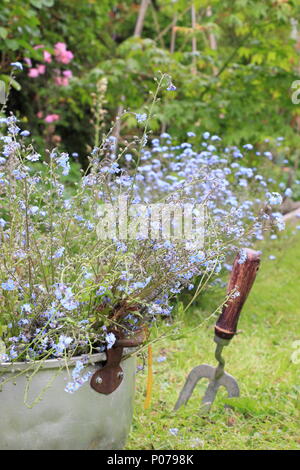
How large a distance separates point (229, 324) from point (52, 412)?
2.66 feet

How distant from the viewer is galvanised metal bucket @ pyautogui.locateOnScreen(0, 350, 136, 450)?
1.58 metres

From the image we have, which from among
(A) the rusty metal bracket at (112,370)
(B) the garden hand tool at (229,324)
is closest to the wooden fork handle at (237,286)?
(B) the garden hand tool at (229,324)

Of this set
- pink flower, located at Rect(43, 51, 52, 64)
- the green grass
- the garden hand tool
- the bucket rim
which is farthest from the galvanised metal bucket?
pink flower, located at Rect(43, 51, 52, 64)

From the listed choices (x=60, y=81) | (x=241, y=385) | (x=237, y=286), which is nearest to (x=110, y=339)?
(x=237, y=286)

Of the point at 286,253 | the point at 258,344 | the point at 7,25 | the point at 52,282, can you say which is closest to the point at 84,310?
the point at 52,282

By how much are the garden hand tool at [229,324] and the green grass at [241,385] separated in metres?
0.05

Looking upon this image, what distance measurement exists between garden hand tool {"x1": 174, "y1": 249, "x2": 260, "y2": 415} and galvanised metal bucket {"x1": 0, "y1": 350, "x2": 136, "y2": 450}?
56 centimetres

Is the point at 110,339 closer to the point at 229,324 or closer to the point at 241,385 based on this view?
the point at 229,324

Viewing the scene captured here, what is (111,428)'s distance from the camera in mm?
1754

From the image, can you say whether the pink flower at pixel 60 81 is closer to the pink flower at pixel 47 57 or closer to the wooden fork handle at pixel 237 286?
the pink flower at pixel 47 57

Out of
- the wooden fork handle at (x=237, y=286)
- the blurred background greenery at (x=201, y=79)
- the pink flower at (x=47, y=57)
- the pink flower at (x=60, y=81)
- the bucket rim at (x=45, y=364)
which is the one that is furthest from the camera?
the pink flower at (x=60, y=81)

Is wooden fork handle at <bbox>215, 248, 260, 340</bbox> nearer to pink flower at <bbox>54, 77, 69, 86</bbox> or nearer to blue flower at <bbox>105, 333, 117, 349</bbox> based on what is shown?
blue flower at <bbox>105, 333, 117, 349</bbox>

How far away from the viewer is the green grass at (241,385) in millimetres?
2162
